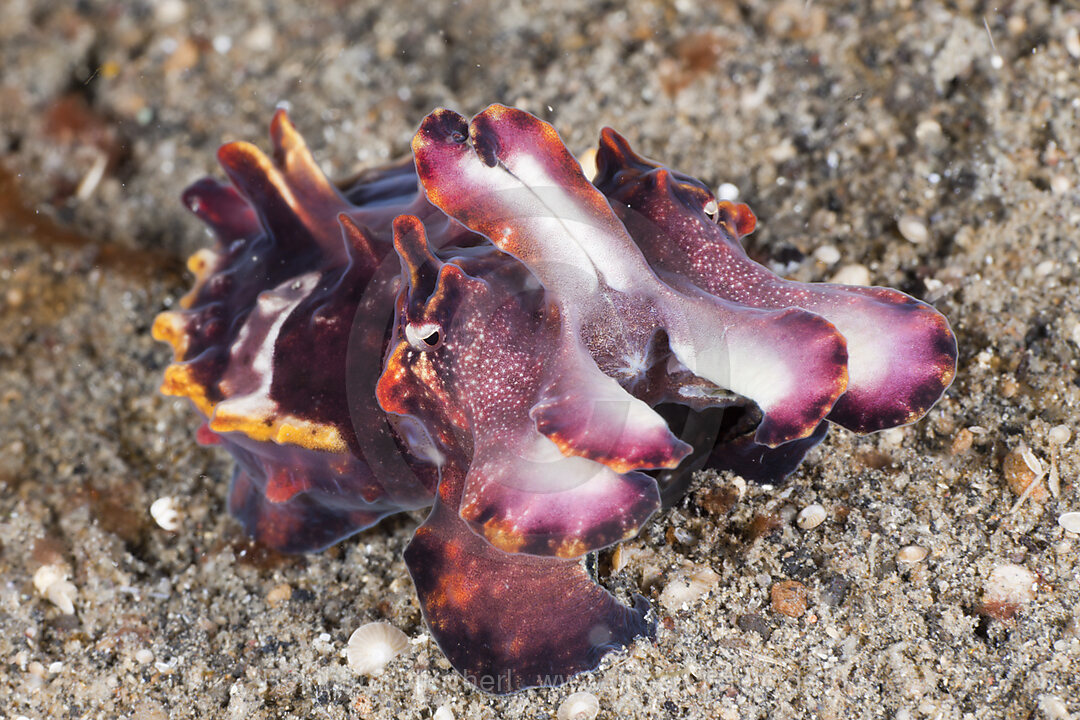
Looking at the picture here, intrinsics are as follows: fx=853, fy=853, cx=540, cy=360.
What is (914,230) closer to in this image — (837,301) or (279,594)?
(837,301)

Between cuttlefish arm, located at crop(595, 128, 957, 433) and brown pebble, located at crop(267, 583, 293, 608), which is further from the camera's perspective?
brown pebble, located at crop(267, 583, 293, 608)

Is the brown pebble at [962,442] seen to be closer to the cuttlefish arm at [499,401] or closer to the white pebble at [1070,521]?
the white pebble at [1070,521]

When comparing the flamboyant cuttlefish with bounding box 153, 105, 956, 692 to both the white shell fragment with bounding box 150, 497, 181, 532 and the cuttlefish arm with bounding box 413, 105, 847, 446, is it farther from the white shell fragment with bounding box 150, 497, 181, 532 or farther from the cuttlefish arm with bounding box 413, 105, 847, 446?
the white shell fragment with bounding box 150, 497, 181, 532

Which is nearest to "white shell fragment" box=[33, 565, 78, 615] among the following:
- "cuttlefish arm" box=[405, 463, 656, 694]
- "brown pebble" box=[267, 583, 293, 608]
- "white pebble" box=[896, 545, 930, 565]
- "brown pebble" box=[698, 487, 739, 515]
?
"brown pebble" box=[267, 583, 293, 608]

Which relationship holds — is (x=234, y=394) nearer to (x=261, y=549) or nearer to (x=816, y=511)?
(x=261, y=549)

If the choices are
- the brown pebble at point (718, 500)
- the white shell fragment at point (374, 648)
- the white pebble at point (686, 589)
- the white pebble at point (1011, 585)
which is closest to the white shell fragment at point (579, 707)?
the white pebble at point (686, 589)
